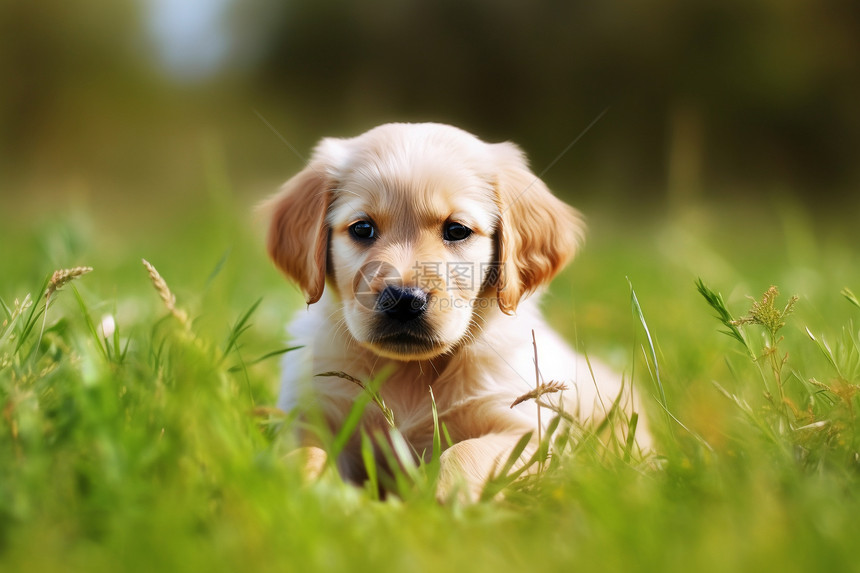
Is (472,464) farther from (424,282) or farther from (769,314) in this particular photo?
(769,314)

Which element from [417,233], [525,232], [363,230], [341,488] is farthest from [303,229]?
[341,488]

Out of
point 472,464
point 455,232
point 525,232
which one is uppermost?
point 455,232

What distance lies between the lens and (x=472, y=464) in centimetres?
170

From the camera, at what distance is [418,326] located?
1954mm

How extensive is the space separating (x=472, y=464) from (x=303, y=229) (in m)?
1.01

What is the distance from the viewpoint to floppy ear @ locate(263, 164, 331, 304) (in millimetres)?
2260

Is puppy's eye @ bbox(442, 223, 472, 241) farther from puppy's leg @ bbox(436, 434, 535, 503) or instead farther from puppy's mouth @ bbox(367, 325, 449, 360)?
puppy's leg @ bbox(436, 434, 535, 503)

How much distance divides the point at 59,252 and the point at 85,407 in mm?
2316

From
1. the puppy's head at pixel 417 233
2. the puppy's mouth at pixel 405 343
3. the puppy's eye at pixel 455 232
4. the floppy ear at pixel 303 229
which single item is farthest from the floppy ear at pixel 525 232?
the floppy ear at pixel 303 229

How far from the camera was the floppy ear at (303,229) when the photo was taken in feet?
7.41

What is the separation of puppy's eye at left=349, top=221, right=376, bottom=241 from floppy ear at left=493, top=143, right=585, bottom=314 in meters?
0.40

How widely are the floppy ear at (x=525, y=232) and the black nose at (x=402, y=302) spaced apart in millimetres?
371

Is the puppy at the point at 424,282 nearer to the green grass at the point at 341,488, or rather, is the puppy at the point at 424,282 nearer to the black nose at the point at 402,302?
the black nose at the point at 402,302

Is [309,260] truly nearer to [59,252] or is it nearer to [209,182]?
[209,182]
